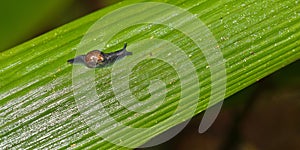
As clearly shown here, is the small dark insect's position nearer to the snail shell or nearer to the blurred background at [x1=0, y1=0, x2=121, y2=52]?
the snail shell

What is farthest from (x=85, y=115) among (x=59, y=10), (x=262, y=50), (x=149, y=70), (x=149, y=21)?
(x=59, y=10)

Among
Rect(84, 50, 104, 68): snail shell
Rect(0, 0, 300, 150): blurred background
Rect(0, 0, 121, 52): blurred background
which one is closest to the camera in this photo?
Rect(84, 50, 104, 68): snail shell

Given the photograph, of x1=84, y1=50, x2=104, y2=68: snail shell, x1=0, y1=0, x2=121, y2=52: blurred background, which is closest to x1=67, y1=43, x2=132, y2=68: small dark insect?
x1=84, y1=50, x2=104, y2=68: snail shell

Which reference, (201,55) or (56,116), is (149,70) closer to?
(201,55)

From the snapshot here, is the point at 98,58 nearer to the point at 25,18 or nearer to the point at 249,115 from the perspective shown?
the point at 25,18

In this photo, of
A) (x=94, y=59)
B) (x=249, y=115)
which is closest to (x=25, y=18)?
(x=94, y=59)

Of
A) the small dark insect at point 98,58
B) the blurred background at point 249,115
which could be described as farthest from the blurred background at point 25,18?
the small dark insect at point 98,58
